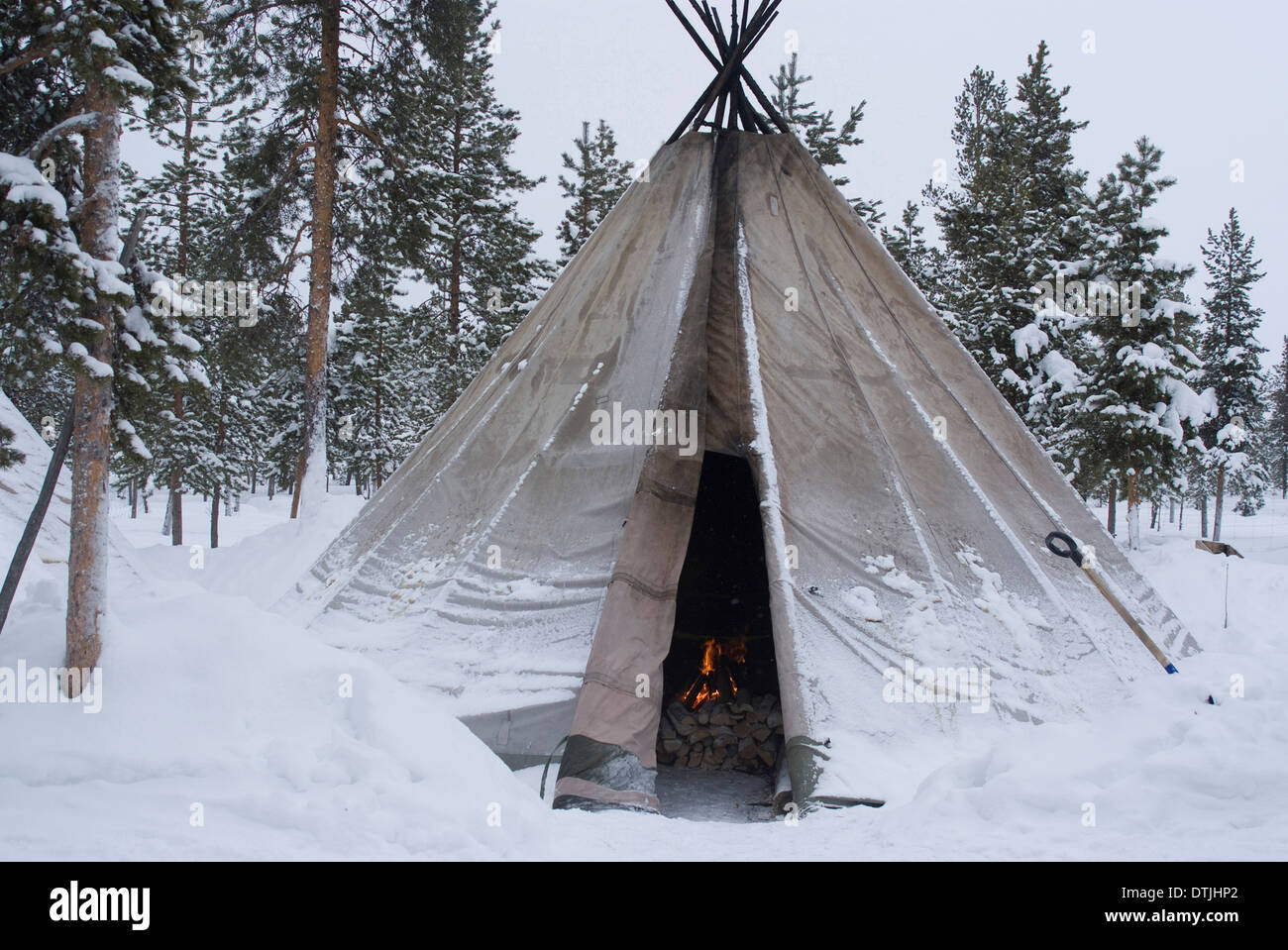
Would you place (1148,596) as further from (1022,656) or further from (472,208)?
(472,208)

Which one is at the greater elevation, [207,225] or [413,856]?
[207,225]

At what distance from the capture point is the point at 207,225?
13289mm

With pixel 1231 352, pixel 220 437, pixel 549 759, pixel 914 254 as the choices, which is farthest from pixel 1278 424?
pixel 549 759

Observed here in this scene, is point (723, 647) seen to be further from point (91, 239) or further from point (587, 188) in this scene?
point (587, 188)

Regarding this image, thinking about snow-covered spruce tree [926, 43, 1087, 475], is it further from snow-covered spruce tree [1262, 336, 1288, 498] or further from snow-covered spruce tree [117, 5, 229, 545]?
snow-covered spruce tree [1262, 336, 1288, 498]

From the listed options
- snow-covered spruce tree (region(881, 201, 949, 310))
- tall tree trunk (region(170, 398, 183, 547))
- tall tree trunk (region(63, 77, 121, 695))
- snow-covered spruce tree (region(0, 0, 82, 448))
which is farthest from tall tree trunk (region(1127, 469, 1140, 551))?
tall tree trunk (region(170, 398, 183, 547))

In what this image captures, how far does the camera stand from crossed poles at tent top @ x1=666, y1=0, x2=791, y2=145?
743 centimetres

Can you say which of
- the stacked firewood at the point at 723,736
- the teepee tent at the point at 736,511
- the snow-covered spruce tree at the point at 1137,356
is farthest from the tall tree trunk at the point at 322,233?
the snow-covered spruce tree at the point at 1137,356

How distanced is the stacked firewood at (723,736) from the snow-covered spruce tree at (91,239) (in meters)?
3.65

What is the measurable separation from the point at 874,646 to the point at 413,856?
2945mm

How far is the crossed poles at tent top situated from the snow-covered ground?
5360mm

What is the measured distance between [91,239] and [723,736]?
4833mm

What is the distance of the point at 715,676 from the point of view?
6621 mm
